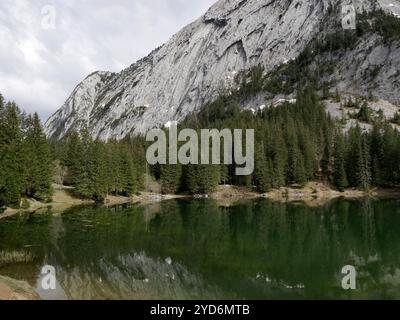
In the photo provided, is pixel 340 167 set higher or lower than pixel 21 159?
higher

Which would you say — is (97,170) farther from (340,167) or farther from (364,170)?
(364,170)

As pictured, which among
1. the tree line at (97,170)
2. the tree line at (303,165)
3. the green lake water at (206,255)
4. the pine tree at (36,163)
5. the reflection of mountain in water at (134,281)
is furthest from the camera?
the tree line at (303,165)

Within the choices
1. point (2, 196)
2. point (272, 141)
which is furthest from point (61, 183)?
point (272, 141)

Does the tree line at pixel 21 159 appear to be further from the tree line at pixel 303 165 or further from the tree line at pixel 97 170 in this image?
the tree line at pixel 303 165

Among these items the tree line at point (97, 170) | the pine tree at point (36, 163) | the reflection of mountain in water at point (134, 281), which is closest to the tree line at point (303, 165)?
the tree line at point (97, 170)

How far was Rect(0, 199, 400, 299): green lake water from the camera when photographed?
27703mm

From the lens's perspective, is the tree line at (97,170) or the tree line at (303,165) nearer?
the tree line at (97,170)

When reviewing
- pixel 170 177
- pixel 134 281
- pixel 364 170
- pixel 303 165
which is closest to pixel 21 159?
pixel 134 281

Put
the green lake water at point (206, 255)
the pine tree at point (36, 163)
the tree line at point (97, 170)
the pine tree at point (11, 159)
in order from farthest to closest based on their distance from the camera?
the tree line at point (97, 170)
the pine tree at point (36, 163)
the pine tree at point (11, 159)
the green lake water at point (206, 255)

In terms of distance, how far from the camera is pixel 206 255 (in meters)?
38.5

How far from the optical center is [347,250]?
40188 mm

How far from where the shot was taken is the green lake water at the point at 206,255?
27703mm

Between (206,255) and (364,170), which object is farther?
(364,170)

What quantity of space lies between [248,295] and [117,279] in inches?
404
